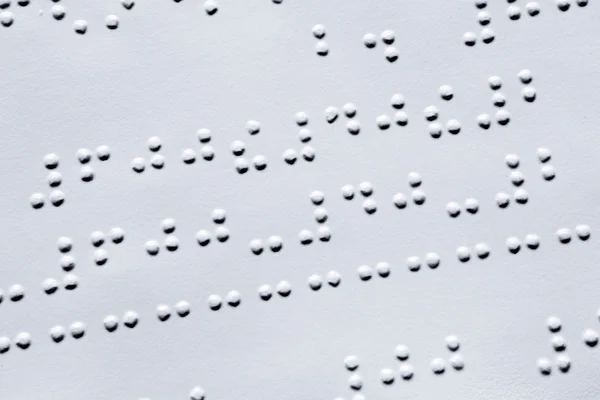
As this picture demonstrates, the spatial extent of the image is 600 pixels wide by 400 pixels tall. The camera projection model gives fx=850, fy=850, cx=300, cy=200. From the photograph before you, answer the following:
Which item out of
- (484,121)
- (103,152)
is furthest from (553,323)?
(103,152)

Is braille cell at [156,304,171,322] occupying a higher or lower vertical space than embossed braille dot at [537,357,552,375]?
higher

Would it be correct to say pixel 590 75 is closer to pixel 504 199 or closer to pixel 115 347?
pixel 504 199

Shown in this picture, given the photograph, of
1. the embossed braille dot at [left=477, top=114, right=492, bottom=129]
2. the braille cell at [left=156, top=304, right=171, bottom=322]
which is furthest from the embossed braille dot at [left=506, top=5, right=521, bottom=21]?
the braille cell at [left=156, top=304, right=171, bottom=322]

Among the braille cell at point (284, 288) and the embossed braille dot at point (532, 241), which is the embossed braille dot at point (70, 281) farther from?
the embossed braille dot at point (532, 241)

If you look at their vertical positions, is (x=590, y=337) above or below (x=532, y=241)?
below

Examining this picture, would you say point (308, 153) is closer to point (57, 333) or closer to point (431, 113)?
point (431, 113)

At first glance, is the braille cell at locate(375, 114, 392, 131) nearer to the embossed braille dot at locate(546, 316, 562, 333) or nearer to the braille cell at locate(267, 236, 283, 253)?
the braille cell at locate(267, 236, 283, 253)

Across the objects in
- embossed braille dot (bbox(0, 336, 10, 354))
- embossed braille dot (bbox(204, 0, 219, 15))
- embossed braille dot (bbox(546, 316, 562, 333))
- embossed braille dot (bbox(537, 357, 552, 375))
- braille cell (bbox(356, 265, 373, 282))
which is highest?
embossed braille dot (bbox(204, 0, 219, 15))
